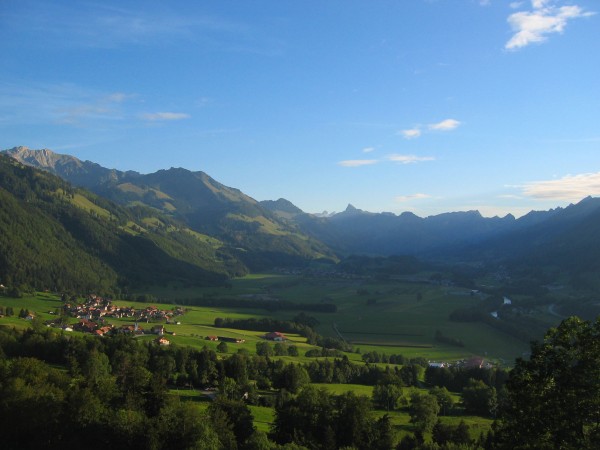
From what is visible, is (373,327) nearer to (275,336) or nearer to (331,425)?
(275,336)

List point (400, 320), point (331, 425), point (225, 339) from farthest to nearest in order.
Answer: point (400, 320)
point (225, 339)
point (331, 425)

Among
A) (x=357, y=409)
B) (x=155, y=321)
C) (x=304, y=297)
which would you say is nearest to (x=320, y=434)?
(x=357, y=409)

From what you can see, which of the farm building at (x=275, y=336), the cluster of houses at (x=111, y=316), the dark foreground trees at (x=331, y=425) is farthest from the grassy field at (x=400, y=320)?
the dark foreground trees at (x=331, y=425)

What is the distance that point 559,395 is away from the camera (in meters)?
16.0

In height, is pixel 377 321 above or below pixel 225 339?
below

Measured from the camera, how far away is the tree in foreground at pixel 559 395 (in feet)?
51.2

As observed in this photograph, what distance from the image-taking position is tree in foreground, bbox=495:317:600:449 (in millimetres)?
15594

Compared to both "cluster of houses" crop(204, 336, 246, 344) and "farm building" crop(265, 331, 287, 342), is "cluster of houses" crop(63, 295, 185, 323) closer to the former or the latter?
"cluster of houses" crop(204, 336, 246, 344)

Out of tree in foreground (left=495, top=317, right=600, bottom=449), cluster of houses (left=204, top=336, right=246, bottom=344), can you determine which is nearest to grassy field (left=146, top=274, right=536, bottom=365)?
cluster of houses (left=204, top=336, right=246, bottom=344)

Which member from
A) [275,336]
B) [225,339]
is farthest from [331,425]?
[275,336]

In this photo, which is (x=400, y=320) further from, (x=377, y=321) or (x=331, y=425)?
(x=331, y=425)

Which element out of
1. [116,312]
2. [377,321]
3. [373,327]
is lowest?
[373,327]

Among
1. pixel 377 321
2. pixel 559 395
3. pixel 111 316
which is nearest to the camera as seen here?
pixel 559 395

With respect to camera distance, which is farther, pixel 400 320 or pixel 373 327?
pixel 400 320
